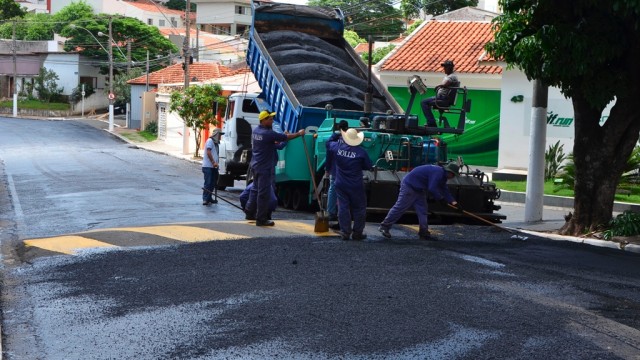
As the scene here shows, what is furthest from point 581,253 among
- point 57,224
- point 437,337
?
point 57,224

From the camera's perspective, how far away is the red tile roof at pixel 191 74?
54556 millimetres

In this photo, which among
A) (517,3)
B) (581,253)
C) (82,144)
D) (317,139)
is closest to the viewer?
(581,253)

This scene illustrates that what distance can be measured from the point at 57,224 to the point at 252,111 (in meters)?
7.96

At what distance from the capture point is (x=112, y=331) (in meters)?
7.99

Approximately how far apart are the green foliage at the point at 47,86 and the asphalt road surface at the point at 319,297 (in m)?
61.4

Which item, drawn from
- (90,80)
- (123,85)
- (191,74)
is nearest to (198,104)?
(191,74)

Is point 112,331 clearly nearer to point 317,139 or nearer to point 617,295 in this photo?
point 617,295

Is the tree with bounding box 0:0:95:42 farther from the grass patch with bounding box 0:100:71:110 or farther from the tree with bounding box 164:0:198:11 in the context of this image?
the tree with bounding box 164:0:198:11

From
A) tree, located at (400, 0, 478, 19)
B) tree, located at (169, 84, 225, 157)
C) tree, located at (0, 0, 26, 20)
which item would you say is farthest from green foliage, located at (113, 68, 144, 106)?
tree, located at (169, 84, 225, 157)

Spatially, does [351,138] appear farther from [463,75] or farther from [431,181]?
[463,75]

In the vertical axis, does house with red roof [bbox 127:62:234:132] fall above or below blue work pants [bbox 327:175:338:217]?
above

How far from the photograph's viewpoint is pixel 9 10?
88062mm

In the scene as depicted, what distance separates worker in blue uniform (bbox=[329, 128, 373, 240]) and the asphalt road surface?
0.29 metres

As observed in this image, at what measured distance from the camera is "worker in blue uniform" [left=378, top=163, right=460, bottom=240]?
511 inches
